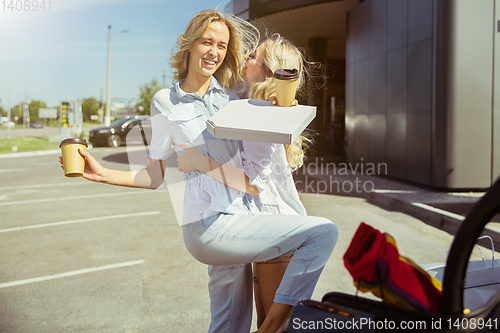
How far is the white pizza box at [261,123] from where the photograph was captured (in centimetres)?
125

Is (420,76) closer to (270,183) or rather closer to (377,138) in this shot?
(377,138)

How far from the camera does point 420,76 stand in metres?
9.48

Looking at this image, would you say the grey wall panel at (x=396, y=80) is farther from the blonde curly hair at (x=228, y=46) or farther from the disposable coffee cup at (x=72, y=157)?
the disposable coffee cup at (x=72, y=157)

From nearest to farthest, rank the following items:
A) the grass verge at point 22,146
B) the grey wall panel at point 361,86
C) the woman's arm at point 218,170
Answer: the woman's arm at point 218,170
the grey wall panel at point 361,86
the grass verge at point 22,146

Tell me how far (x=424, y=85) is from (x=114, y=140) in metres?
19.0

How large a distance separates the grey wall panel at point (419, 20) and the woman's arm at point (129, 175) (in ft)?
28.9

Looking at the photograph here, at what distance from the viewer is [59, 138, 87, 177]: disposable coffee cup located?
1534mm

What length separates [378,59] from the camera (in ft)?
37.9

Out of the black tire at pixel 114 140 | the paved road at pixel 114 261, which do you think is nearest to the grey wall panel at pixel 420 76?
the paved road at pixel 114 261

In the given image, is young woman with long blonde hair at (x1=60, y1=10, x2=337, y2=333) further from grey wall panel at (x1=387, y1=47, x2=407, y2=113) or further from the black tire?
the black tire

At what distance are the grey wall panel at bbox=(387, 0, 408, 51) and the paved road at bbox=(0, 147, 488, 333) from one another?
183 inches

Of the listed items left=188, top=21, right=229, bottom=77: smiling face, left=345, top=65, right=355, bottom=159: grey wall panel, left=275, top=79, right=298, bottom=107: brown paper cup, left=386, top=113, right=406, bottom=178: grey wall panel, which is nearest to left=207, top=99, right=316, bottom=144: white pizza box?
left=275, top=79, right=298, bottom=107: brown paper cup

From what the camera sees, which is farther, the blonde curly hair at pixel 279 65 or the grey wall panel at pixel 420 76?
the grey wall panel at pixel 420 76

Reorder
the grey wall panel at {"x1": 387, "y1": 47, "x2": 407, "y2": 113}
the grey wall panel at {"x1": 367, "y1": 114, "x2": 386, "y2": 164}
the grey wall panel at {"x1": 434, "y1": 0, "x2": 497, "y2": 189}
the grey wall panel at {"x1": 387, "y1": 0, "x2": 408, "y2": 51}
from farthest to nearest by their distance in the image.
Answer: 1. the grey wall panel at {"x1": 367, "y1": 114, "x2": 386, "y2": 164}
2. the grey wall panel at {"x1": 387, "y1": 47, "x2": 407, "y2": 113}
3. the grey wall panel at {"x1": 387, "y1": 0, "x2": 408, "y2": 51}
4. the grey wall panel at {"x1": 434, "y1": 0, "x2": 497, "y2": 189}
